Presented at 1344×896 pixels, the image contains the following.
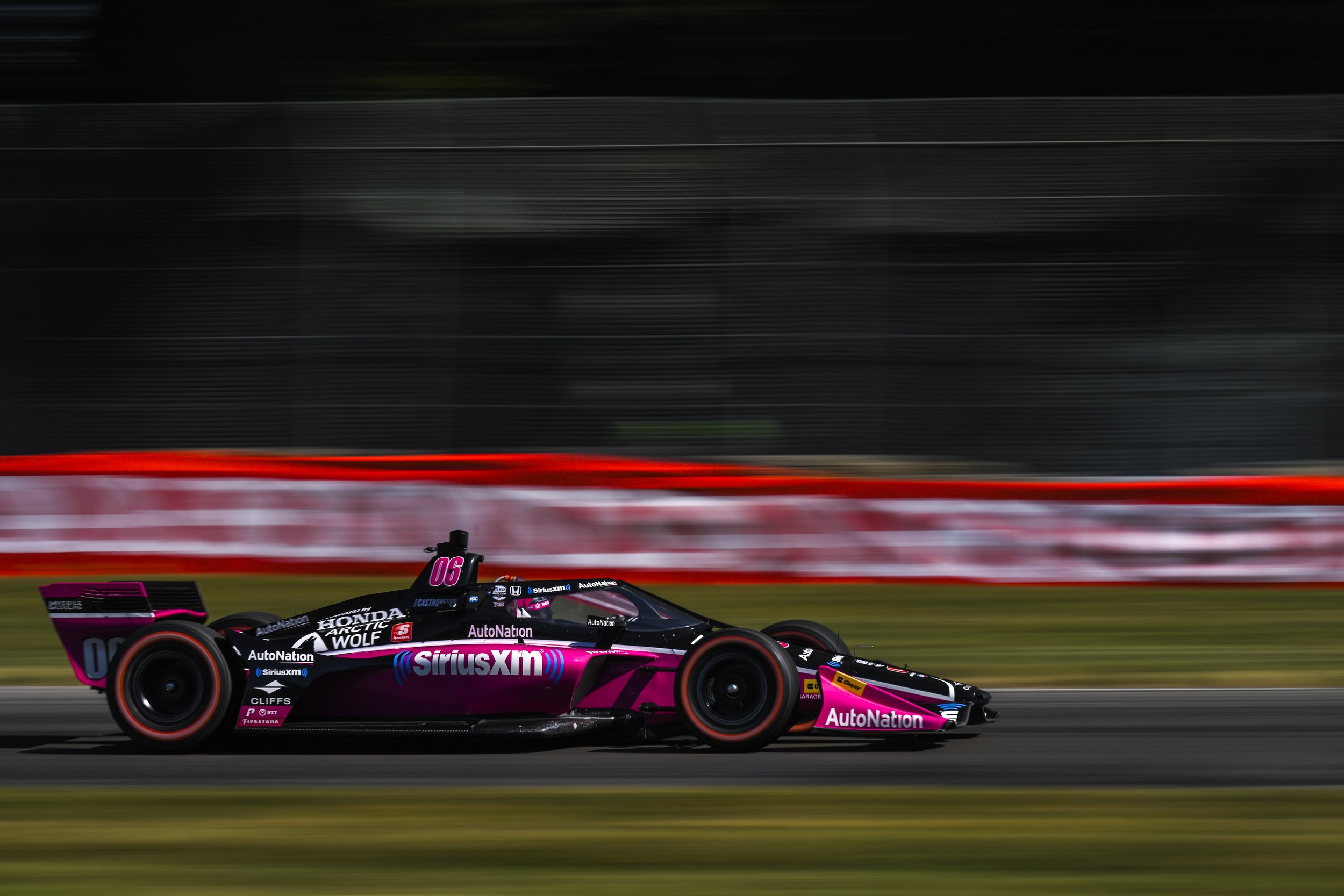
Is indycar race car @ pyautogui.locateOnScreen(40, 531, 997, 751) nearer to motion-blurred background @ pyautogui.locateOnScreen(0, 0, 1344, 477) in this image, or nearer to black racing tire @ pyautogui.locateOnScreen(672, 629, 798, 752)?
black racing tire @ pyautogui.locateOnScreen(672, 629, 798, 752)

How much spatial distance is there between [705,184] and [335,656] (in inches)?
269

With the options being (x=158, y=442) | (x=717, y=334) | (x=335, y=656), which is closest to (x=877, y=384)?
(x=717, y=334)

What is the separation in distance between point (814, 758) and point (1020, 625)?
4388 millimetres

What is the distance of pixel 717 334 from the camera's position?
515 inches

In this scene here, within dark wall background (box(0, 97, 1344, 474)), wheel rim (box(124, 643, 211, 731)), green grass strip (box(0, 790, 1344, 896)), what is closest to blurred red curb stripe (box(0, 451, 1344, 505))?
dark wall background (box(0, 97, 1344, 474))

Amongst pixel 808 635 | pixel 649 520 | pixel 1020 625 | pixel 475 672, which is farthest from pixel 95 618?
pixel 1020 625

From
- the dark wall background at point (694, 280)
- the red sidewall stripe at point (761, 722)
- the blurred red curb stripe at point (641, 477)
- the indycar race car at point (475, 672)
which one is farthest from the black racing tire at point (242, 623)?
the dark wall background at point (694, 280)

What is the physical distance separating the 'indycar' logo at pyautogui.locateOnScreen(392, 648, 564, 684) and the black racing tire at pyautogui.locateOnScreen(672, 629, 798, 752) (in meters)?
0.53

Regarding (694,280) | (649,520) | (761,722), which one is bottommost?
(761,722)

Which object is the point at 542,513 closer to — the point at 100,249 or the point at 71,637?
the point at 100,249

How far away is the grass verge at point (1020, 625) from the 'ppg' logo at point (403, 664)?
9.03 feet

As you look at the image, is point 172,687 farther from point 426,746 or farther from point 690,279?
point 690,279

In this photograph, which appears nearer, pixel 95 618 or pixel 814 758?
pixel 814 758

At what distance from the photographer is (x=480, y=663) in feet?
23.6
